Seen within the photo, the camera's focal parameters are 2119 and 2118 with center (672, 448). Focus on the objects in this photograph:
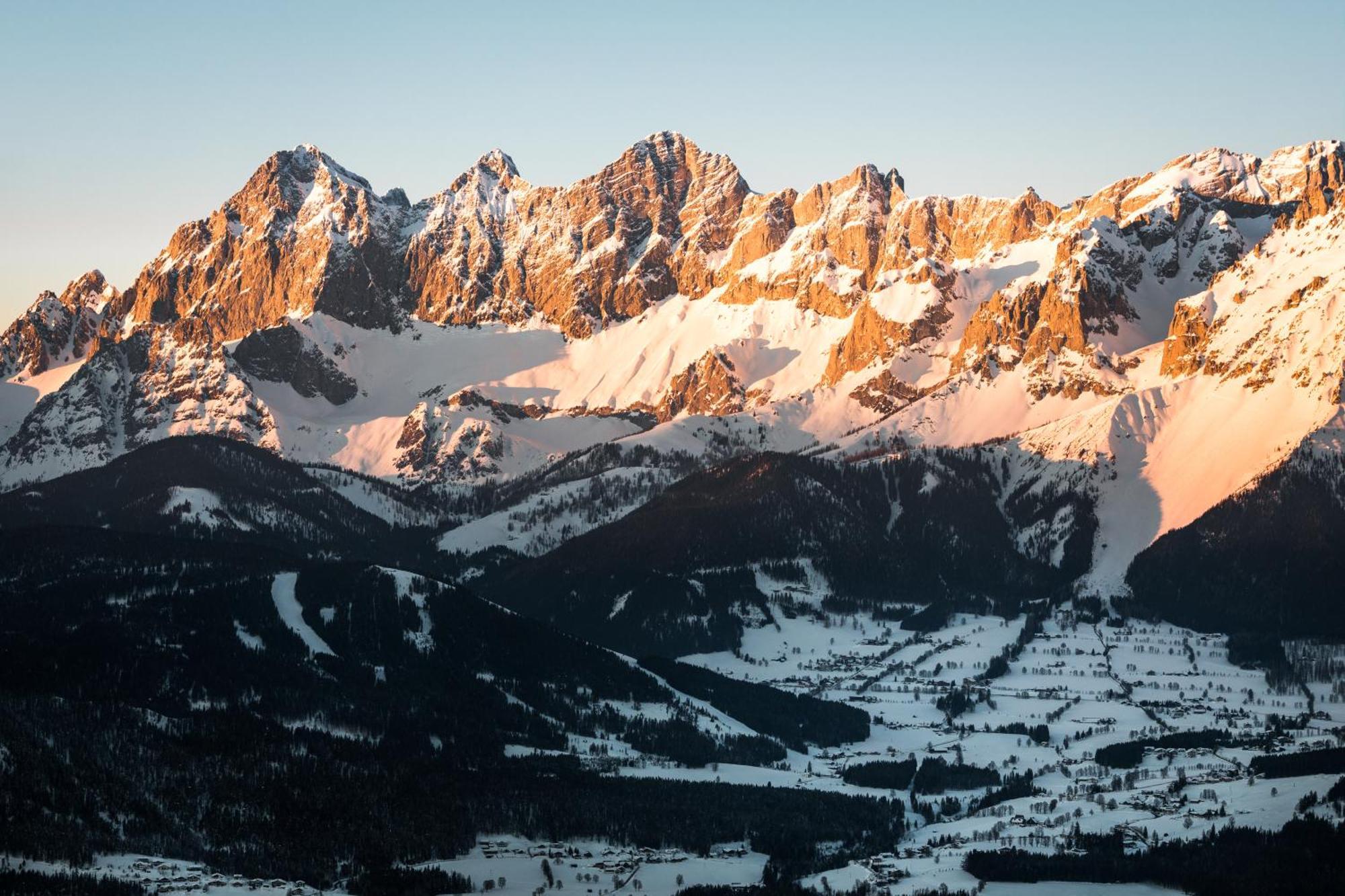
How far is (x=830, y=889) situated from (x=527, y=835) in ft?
98.1

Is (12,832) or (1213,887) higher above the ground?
(12,832)

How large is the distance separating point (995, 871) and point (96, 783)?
7784 centimetres

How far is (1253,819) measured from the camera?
7544 inches

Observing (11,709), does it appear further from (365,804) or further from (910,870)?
(910,870)

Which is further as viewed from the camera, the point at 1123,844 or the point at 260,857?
the point at 1123,844

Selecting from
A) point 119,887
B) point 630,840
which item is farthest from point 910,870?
point 119,887

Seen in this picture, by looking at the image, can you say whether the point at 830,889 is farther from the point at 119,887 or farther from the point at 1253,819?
the point at 119,887

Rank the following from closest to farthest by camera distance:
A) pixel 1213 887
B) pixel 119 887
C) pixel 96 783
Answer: pixel 119 887 → pixel 1213 887 → pixel 96 783

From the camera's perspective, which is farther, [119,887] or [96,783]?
[96,783]

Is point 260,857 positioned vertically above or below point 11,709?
below

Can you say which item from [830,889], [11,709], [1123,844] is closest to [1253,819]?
[1123,844]

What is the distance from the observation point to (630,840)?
7653 inches

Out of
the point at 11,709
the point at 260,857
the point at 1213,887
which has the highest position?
the point at 11,709

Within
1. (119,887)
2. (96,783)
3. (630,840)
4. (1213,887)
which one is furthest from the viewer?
(630,840)
